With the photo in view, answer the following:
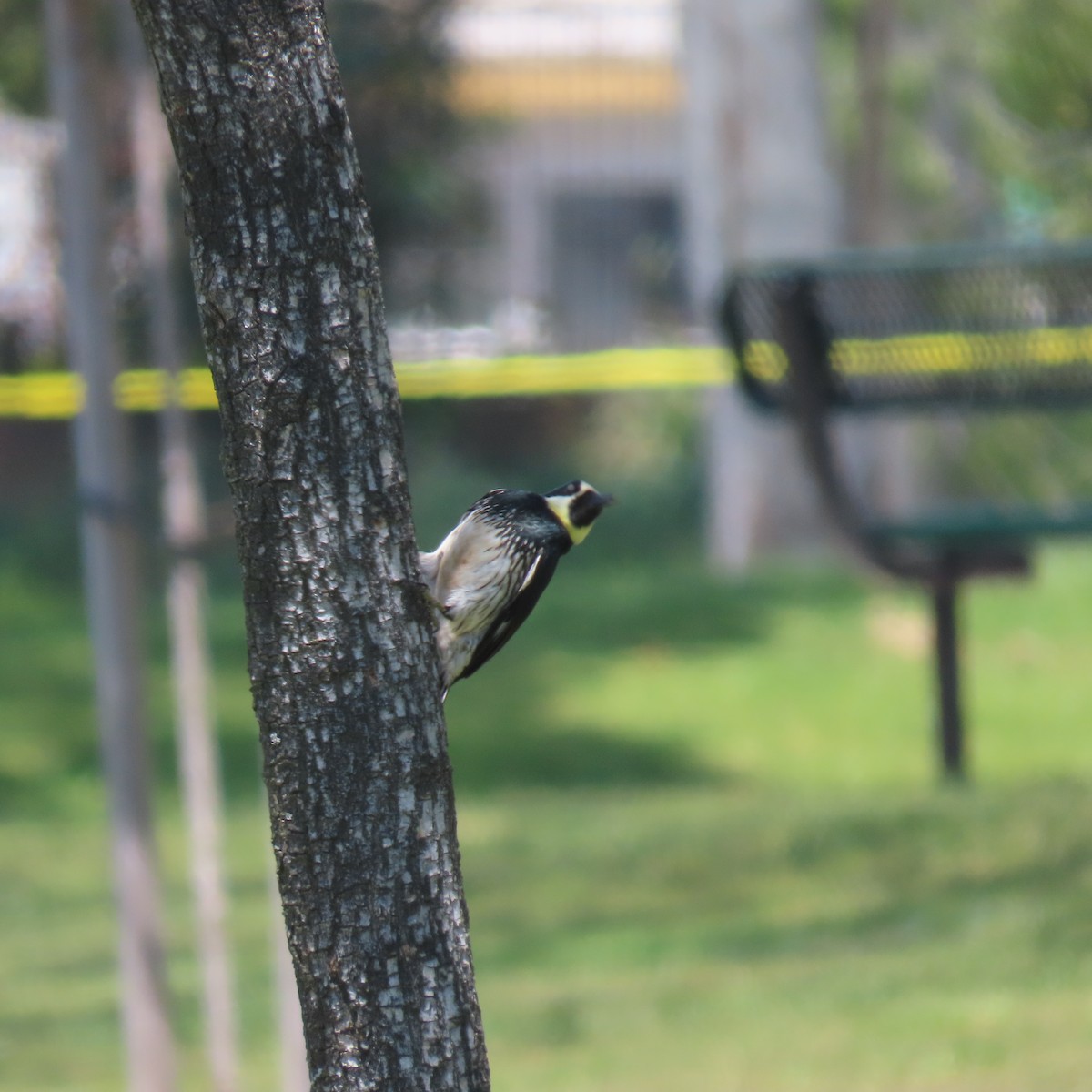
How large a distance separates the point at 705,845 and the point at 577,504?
495 cm

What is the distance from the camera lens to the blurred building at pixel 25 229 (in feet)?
43.4

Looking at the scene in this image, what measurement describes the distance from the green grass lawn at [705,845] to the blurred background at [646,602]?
23 mm

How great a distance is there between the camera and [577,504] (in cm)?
282

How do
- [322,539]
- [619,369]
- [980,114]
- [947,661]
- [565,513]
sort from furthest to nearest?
[619,369]
[947,661]
[980,114]
[565,513]
[322,539]

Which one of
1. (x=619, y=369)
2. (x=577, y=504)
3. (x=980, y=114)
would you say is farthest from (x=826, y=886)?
(x=619, y=369)

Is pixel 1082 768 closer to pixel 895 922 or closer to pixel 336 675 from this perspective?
pixel 895 922

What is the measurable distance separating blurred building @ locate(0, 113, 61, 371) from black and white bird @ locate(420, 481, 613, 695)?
36.6 ft

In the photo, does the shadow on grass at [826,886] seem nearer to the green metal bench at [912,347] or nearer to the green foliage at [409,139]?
the green metal bench at [912,347]

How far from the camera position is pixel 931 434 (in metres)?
15.3

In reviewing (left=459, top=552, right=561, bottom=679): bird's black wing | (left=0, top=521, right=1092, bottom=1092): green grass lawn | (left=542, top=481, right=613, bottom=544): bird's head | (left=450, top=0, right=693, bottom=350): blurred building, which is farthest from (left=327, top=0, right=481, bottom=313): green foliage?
(left=459, top=552, right=561, bottom=679): bird's black wing

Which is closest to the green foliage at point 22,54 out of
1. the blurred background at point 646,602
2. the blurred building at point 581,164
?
the blurred background at point 646,602

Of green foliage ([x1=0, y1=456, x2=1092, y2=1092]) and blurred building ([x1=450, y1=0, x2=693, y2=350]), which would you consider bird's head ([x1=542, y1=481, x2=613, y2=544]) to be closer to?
green foliage ([x1=0, y1=456, x2=1092, y2=1092])

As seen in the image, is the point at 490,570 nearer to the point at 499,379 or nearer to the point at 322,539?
the point at 322,539

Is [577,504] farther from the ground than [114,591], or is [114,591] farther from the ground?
[577,504]
